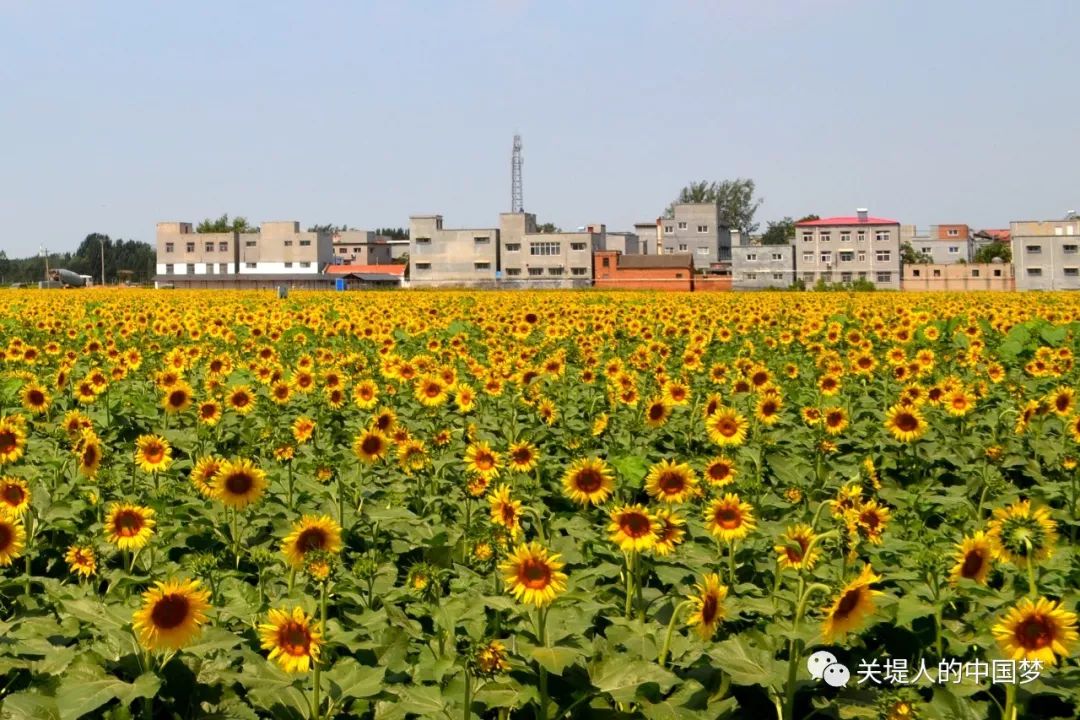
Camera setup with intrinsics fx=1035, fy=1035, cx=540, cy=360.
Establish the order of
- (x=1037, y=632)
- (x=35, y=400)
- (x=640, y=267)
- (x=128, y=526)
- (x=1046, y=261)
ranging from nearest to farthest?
1. (x=1037, y=632)
2. (x=128, y=526)
3. (x=35, y=400)
4. (x=1046, y=261)
5. (x=640, y=267)

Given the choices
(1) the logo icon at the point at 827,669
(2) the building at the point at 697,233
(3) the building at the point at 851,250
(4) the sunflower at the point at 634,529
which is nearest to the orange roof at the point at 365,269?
(2) the building at the point at 697,233

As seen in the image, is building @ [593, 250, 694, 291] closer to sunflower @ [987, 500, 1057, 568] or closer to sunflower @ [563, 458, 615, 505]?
sunflower @ [563, 458, 615, 505]

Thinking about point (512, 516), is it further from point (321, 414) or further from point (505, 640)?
point (321, 414)

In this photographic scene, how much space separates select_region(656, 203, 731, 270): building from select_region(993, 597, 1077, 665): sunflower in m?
109

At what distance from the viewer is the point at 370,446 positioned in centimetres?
431

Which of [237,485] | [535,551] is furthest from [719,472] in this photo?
[237,485]

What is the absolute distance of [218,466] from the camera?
404 cm

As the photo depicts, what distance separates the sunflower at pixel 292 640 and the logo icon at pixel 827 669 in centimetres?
136

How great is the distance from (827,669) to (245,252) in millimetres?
114527

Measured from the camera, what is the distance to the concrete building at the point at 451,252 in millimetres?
94250

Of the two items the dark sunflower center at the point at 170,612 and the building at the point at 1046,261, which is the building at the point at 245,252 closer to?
the building at the point at 1046,261

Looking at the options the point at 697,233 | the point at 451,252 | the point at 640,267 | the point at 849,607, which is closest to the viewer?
the point at 849,607

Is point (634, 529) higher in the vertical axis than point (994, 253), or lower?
lower

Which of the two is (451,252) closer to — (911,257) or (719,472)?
(911,257)
